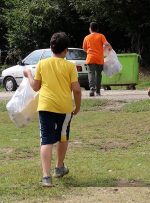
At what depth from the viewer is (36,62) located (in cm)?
2117

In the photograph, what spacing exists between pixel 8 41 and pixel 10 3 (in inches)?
86.6

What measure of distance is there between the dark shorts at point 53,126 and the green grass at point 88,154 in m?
0.50

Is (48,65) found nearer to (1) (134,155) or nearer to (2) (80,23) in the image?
(1) (134,155)

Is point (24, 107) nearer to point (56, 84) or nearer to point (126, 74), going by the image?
point (56, 84)

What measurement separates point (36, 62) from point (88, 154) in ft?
41.6

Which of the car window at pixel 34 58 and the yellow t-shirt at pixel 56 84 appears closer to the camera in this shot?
the yellow t-shirt at pixel 56 84

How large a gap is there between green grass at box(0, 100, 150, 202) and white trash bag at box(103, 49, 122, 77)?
2492mm

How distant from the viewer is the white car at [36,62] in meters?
20.7

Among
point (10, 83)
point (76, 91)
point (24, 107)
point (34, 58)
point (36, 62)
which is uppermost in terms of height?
point (76, 91)

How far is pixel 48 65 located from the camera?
6.83m

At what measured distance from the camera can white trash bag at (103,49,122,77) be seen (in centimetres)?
1595

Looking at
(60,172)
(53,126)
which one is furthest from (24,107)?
(60,172)

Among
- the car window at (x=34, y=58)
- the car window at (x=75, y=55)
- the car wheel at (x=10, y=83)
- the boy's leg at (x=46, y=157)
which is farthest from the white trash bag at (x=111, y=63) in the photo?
the boy's leg at (x=46, y=157)

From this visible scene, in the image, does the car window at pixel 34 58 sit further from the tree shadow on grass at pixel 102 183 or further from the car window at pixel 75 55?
the tree shadow on grass at pixel 102 183
